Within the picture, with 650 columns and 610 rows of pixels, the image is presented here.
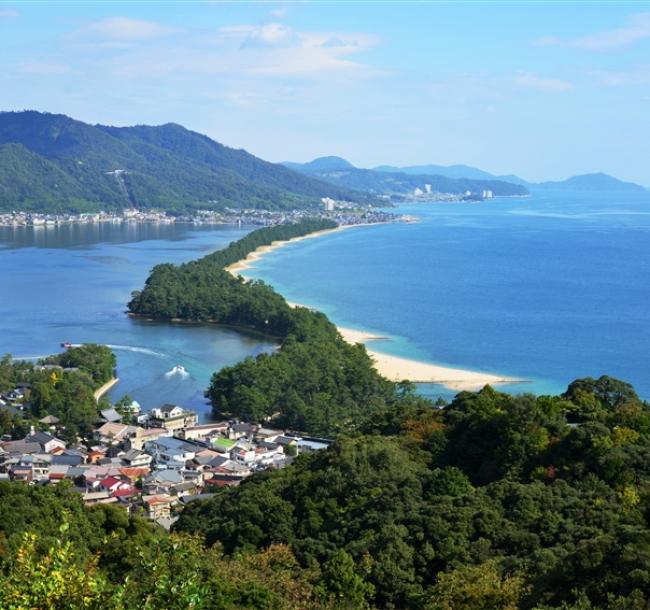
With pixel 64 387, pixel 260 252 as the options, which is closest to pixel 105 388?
pixel 64 387

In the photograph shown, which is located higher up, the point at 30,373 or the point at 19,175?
the point at 19,175

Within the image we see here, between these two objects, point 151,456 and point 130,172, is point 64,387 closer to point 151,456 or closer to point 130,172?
point 151,456

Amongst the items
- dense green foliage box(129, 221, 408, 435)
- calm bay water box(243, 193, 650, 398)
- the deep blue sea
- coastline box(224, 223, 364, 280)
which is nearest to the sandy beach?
coastline box(224, 223, 364, 280)

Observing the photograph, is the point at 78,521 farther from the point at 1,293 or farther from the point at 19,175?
the point at 19,175

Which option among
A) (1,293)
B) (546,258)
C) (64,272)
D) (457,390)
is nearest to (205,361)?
(457,390)

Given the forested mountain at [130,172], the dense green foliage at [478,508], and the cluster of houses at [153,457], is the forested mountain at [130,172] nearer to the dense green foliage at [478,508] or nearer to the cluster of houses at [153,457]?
the cluster of houses at [153,457]

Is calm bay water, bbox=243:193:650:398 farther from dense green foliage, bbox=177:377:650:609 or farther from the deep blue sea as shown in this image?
dense green foliage, bbox=177:377:650:609
